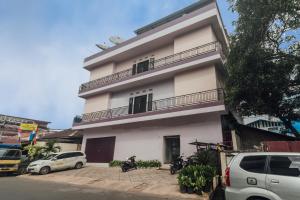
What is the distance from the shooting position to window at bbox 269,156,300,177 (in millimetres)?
4496

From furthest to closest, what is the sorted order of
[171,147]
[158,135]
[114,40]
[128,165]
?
[114,40] < [158,135] < [171,147] < [128,165]

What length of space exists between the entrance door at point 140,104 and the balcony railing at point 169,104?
0.43 metres

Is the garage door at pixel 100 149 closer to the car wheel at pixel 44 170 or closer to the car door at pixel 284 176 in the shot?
the car wheel at pixel 44 170

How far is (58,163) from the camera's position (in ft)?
54.1

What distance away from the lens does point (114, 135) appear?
1783 centimetres

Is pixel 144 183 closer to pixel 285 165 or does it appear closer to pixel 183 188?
pixel 183 188

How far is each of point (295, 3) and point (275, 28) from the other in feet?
5.30

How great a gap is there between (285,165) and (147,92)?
12.9 m

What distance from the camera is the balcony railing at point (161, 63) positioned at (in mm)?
14126

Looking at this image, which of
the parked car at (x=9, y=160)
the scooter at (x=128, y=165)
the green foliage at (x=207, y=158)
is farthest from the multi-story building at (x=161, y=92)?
the parked car at (x=9, y=160)

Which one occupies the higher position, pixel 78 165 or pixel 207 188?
pixel 78 165

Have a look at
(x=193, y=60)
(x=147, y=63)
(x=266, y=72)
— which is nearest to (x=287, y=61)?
(x=266, y=72)

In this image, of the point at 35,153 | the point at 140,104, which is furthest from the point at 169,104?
the point at 35,153

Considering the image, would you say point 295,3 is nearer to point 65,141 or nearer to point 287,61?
point 287,61
